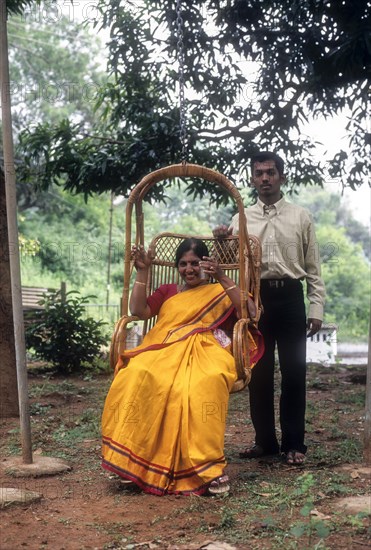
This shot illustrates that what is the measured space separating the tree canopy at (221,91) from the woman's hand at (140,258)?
117 inches

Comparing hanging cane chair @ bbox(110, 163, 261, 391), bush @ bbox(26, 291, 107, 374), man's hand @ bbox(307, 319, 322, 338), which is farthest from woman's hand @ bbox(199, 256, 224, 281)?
bush @ bbox(26, 291, 107, 374)

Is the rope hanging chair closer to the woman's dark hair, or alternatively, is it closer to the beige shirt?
the beige shirt

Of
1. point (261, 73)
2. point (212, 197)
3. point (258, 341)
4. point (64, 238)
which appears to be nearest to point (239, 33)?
point (261, 73)

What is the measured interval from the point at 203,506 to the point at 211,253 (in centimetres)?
192

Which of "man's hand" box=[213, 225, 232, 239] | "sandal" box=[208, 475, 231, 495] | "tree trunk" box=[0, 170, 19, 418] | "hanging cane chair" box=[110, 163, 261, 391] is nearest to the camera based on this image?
"sandal" box=[208, 475, 231, 495]

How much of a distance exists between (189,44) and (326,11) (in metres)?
1.40

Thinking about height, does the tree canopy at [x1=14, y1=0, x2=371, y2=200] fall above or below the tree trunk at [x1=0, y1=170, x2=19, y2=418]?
above

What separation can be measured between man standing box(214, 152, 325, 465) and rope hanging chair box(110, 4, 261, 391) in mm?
147

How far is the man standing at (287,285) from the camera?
4461 millimetres

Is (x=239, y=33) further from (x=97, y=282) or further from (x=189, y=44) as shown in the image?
(x=97, y=282)

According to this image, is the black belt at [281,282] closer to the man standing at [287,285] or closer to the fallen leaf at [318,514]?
the man standing at [287,285]

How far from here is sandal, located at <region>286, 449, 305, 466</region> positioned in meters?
4.33

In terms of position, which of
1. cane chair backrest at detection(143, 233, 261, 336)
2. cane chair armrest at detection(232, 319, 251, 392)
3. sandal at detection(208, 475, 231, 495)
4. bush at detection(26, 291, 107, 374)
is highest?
cane chair backrest at detection(143, 233, 261, 336)

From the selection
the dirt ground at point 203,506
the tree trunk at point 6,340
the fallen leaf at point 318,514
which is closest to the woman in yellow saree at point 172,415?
the dirt ground at point 203,506
